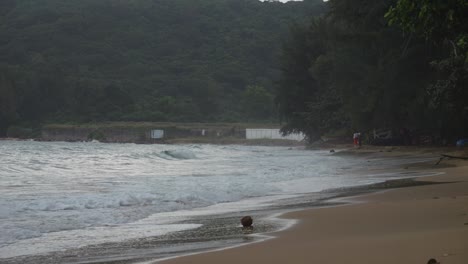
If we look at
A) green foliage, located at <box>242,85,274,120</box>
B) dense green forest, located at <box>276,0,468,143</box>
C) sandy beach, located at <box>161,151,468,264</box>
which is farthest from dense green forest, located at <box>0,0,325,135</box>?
sandy beach, located at <box>161,151,468,264</box>

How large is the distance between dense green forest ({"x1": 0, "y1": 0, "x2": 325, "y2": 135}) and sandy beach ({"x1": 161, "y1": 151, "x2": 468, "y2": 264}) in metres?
86.2

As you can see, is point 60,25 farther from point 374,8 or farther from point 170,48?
point 374,8

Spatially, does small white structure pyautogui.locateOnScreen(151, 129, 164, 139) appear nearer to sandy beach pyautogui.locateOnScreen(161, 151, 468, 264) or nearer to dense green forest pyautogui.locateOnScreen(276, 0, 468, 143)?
dense green forest pyautogui.locateOnScreen(276, 0, 468, 143)

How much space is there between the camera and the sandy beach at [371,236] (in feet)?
20.2

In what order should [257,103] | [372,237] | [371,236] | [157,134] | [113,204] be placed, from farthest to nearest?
[257,103] → [157,134] → [113,204] → [371,236] → [372,237]

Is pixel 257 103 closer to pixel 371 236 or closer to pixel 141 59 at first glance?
pixel 141 59

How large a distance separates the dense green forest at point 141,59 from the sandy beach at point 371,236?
86171 mm

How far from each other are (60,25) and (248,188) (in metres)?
142

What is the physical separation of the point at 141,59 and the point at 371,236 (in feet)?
461

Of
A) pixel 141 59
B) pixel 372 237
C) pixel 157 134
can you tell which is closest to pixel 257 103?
pixel 157 134

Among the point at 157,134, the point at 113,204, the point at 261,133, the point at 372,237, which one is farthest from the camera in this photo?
the point at 157,134

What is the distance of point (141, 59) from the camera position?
477 ft

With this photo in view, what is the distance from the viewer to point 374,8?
113 ft

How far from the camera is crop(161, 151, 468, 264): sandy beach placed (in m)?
6.14
